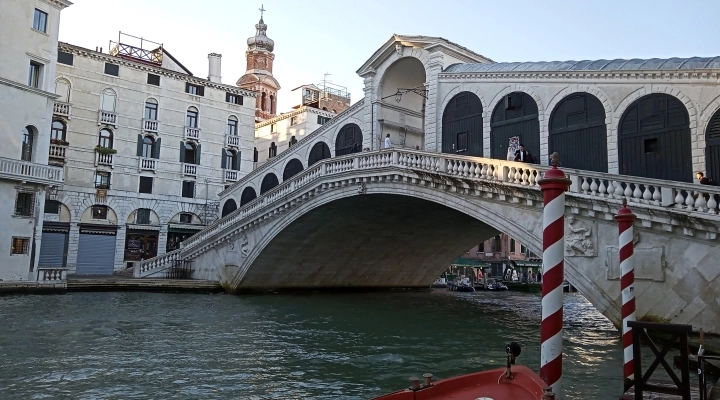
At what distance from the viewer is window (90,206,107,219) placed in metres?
26.6

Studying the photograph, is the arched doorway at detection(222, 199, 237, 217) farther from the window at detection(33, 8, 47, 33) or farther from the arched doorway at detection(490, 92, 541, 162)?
the arched doorway at detection(490, 92, 541, 162)

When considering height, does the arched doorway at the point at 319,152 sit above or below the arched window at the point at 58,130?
below

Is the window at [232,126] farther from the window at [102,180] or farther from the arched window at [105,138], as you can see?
the window at [102,180]

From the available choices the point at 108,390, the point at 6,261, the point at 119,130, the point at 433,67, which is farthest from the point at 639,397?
the point at 119,130

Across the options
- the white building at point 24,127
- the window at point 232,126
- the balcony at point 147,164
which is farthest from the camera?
the window at point 232,126

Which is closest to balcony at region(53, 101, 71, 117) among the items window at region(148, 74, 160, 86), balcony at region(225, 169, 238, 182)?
window at region(148, 74, 160, 86)

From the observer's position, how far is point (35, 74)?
69.5 feet

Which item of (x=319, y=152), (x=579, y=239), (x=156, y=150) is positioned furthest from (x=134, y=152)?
(x=579, y=239)

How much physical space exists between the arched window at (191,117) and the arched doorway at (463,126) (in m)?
16.1

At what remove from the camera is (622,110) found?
44.5 feet

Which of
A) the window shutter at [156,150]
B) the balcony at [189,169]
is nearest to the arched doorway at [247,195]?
the balcony at [189,169]

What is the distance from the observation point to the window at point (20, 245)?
19828 mm

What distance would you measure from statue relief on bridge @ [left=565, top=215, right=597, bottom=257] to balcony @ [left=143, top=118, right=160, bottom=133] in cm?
2208

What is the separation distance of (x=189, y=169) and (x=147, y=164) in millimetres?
2074
